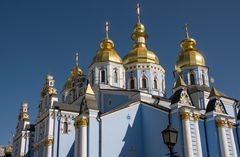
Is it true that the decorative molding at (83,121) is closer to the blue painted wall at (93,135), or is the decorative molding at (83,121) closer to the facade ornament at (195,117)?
the blue painted wall at (93,135)

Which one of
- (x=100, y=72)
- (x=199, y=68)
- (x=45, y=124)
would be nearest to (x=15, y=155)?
(x=45, y=124)

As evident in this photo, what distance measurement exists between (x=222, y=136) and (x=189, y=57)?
501 inches

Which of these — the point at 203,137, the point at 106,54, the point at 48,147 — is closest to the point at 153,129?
the point at 203,137

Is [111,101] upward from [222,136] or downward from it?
upward

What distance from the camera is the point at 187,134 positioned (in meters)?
19.1

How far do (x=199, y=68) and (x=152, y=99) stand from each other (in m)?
7.02

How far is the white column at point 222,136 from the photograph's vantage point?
67.8ft

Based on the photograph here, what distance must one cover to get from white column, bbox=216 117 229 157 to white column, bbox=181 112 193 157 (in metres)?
2.80

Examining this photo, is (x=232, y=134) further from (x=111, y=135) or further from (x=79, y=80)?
(x=79, y=80)

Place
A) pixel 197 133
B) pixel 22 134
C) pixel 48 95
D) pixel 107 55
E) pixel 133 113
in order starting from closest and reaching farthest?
pixel 197 133 < pixel 133 113 < pixel 48 95 < pixel 107 55 < pixel 22 134

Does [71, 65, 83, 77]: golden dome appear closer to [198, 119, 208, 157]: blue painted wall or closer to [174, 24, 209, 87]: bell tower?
[174, 24, 209, 87]: bell tower

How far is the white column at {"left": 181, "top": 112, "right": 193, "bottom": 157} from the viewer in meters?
18.7

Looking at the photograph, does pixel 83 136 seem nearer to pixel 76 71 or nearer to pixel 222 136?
pixel 222 136

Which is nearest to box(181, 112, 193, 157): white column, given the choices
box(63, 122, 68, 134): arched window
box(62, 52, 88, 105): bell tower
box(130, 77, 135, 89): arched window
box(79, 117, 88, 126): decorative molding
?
box(79, 117, 88, 126): decorative molding
